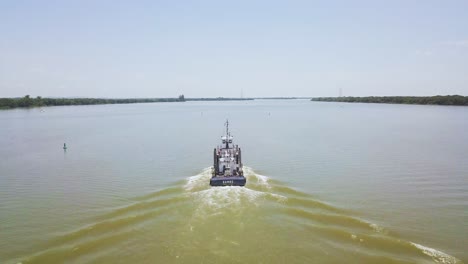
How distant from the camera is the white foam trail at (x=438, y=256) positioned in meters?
16.2

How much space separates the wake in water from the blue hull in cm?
165

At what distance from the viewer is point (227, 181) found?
26.4 metres

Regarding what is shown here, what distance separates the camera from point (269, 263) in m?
16.0

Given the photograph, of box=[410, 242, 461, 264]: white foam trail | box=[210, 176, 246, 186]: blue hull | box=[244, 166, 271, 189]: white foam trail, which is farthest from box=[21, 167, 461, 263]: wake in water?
box=[244, 166, 271, 189]: white foam trail

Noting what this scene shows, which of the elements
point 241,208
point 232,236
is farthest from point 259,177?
point 232,236

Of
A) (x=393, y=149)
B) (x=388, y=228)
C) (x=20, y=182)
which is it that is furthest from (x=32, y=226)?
(x=393, y=149)

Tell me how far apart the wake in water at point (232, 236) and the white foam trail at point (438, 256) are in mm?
48

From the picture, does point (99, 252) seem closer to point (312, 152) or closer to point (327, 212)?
point (327, 212)

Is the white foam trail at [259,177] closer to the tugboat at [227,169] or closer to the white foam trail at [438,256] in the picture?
the tugboat at [227,169]

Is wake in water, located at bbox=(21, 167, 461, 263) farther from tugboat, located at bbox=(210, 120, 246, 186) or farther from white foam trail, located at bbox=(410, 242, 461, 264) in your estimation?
tugboat, located at bbox=(210, 120, 246, 186)

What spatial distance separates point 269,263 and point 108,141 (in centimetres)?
4546

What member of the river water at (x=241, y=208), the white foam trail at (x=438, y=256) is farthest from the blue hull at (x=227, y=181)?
the white foam trail at (x=438, y=256)

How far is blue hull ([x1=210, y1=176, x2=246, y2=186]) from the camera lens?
2634cm

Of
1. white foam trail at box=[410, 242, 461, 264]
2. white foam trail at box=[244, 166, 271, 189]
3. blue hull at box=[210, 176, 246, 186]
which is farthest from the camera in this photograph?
white foam trail at box=[244, 166, 271, 189]
